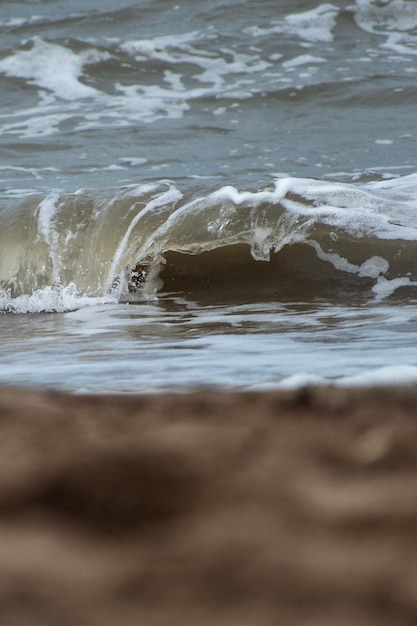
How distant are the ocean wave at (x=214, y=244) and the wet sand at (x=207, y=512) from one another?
208cm

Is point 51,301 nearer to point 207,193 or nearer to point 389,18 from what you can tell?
point 207,193

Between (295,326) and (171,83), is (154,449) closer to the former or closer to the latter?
(295,326)

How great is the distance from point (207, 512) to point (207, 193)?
2.59 metres

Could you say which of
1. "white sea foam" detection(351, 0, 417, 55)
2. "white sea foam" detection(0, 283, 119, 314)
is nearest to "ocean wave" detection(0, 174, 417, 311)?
"white sea foam" detection(0, 283, 119, 314)

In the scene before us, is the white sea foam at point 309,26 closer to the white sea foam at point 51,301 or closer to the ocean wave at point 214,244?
the ocean wave at point 214,244

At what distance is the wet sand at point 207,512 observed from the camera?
1.29 feet

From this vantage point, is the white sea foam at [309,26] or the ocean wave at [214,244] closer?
the ocean wave at [214,244]

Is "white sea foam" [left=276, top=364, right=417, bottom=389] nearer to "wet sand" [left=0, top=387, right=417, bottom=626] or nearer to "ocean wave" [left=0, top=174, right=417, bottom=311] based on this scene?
"wet sand" [left=0, top=387, right=417, bottom=626]

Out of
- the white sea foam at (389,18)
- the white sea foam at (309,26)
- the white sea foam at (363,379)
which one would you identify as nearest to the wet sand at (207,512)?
the white sea foam at (363,379)

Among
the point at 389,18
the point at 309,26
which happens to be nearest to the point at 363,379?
the point at 309,26

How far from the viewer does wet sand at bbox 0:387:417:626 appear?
393 millimetres

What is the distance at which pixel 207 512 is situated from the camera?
442 millimetres

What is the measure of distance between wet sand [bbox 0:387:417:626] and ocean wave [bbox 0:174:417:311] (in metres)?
2.08

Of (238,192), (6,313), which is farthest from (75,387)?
(238,192)
